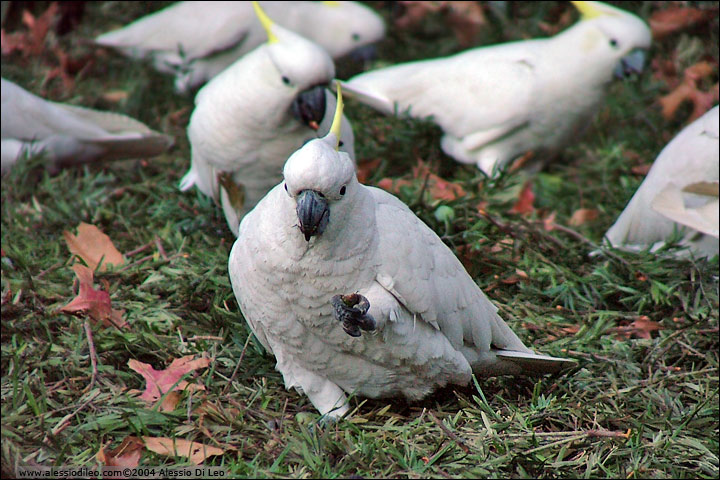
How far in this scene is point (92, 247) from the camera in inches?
106

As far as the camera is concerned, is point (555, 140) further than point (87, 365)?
Yes

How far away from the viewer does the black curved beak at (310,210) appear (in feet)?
5.24

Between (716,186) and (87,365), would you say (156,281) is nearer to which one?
(87,365)

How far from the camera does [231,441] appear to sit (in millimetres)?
1906

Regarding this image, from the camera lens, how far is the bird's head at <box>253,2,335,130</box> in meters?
2.70

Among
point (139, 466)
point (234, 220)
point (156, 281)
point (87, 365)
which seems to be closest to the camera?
point (139, 466)

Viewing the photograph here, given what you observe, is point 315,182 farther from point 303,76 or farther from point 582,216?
point 582,216

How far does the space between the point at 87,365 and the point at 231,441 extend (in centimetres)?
55

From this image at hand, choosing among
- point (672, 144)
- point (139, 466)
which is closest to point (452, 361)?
point (139, 466)

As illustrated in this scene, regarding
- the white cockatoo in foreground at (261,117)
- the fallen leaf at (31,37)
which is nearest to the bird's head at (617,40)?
the white cockatoo in foreground at (261,117)

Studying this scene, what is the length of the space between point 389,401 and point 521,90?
179 centimetres

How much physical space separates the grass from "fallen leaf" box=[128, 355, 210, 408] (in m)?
0.04

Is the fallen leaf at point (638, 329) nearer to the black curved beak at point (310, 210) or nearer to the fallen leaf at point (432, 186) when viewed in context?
the fallen leaf at point (432, 186)

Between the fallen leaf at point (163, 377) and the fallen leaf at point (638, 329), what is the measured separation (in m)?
1.32
